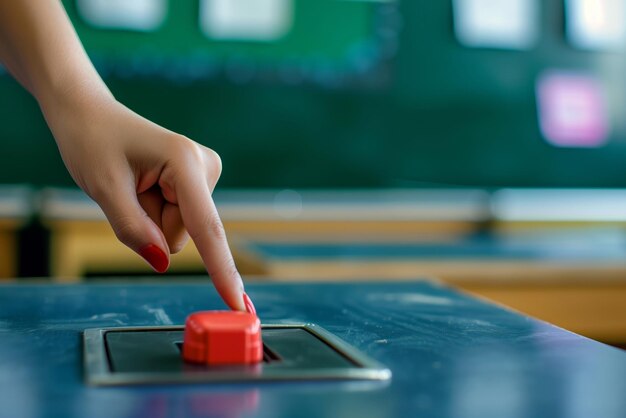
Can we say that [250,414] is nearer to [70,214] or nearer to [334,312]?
[334,312]

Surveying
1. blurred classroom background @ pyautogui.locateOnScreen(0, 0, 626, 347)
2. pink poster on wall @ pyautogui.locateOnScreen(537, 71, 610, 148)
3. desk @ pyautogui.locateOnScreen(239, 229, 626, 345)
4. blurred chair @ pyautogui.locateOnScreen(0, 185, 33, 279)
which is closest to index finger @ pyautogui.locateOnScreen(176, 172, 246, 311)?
desk @ pyautogui.locateOnScreen(239, 229, 626, 345)

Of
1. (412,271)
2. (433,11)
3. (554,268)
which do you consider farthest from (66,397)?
(433,11)

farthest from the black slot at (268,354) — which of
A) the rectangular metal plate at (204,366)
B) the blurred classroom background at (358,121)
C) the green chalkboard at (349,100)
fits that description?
the green chalkboard at (349,100)

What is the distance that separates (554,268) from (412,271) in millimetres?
390

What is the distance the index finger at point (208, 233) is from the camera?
829mm

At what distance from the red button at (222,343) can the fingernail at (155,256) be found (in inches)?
6.1

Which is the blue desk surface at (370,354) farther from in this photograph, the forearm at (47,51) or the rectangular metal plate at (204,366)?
the forearm at (47,51)

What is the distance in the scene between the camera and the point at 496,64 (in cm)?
352

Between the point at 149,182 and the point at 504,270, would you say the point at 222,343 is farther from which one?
the point at 504,270

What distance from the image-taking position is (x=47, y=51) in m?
0.94

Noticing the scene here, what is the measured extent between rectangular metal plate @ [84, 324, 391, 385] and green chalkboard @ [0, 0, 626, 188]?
7.85 ft

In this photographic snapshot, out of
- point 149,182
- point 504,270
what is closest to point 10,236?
point 504,270

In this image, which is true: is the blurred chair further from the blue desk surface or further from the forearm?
the forearm

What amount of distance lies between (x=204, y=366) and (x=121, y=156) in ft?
0.86
